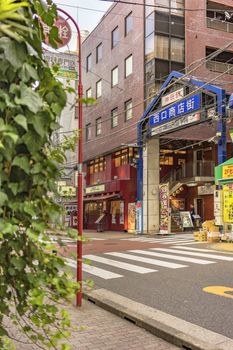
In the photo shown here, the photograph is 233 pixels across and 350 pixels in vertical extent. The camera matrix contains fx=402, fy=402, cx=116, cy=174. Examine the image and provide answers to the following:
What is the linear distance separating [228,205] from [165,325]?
14.2 metres

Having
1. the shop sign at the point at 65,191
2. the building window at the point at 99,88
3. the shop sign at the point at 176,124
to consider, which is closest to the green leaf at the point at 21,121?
the shop sign at the point at 65,191

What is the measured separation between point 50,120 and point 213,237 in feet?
62.0

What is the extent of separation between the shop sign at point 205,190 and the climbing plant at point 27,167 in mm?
29715

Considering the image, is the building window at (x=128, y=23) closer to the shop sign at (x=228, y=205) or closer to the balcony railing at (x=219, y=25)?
the balcony railing at (x=219, y=25)

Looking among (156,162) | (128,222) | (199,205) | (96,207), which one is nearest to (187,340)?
(156,162)

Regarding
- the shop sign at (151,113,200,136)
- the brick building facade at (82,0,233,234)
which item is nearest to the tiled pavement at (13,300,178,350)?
the shop sign at (151,113,200,136)

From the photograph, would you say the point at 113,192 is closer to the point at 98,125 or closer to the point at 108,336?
the point at 98,125

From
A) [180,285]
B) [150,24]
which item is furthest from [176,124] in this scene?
[180,285]

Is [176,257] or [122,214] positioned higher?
[122,214]

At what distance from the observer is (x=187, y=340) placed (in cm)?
504

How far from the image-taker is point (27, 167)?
2156 mm

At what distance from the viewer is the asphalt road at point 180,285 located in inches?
258

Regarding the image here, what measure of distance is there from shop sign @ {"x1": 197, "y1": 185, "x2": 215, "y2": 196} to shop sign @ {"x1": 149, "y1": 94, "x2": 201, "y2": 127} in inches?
309

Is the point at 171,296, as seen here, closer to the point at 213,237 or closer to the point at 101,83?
the point at 213,237
